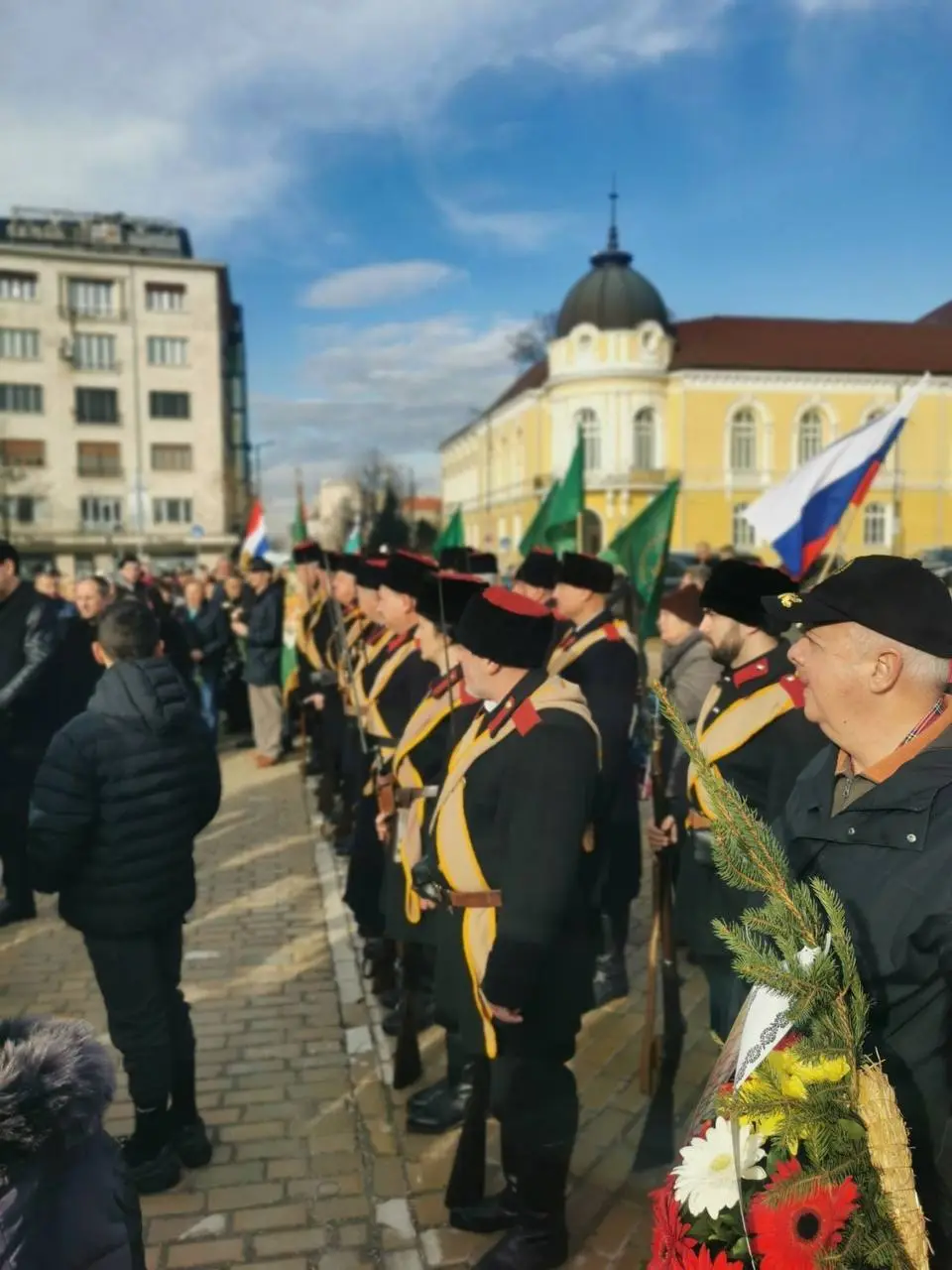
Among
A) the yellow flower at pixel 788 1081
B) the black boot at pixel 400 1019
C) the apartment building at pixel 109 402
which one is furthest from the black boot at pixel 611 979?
the apartment building at pixel 109 402

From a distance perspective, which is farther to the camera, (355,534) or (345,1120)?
(355,534)

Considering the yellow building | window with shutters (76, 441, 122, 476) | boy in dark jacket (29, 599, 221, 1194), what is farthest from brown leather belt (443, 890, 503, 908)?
window with shutters (76, 441, 122, 476)

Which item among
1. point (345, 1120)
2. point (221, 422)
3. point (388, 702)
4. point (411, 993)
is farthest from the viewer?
point (221, 422)

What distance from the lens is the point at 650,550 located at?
590cm

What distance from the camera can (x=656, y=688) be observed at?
6.08 feet

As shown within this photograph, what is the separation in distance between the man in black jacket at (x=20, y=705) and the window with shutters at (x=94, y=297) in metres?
55.9

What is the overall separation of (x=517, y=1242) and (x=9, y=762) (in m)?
4.31

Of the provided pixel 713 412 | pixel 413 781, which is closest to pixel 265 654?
pixel 413 781

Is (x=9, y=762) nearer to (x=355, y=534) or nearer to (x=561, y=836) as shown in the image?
(x=561, y=836)

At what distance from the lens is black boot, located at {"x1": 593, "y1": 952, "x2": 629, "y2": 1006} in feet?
16.9

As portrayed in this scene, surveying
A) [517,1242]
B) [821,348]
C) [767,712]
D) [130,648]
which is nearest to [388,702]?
[130,648]

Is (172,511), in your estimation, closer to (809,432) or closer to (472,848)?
(809,432)

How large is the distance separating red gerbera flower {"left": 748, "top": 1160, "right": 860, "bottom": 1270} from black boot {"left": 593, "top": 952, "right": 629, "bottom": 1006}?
3790 mm

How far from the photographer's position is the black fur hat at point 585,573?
18.1 ft
